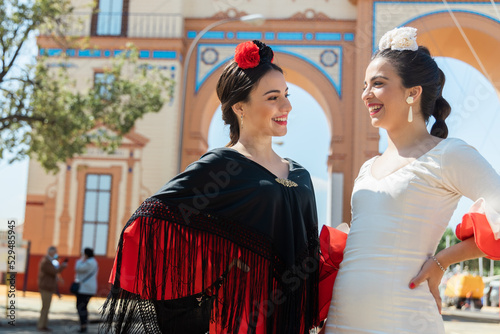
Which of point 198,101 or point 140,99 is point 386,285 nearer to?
point 140,99

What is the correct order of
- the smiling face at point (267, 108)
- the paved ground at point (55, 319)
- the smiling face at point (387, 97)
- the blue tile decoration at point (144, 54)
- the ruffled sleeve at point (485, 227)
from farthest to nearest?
1. the blue tile decoration at point (144, 54)
2. the paved ground at point (55, 319)
3. the smiling face at point (267, 108)
4. the smiling face at point (387, 97)
5. the ruffled sleeve at point (485, 227)

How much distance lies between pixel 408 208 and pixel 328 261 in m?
0.53

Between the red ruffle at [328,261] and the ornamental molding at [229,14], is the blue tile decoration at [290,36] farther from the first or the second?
the red ruffle at [328,261]

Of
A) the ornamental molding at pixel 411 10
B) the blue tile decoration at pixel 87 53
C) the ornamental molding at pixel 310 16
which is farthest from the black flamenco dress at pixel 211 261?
the blue tile decoration at pixel 87 53

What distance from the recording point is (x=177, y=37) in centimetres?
1523

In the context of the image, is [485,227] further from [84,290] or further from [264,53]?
[84,290]

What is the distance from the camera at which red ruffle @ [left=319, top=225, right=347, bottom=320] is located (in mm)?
2625

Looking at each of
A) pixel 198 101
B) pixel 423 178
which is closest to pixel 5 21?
pixel 198 101

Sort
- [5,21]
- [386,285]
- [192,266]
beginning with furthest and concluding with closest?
1. [5,21]
2. [192,266]
3. [386,285]

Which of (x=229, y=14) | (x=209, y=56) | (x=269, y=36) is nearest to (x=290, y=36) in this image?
(x=269, y=36)

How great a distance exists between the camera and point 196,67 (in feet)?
50.4

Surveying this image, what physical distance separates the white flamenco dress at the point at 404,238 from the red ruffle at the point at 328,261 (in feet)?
0.62

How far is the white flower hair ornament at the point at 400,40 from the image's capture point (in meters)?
2.51

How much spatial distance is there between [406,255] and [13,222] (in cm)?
509
